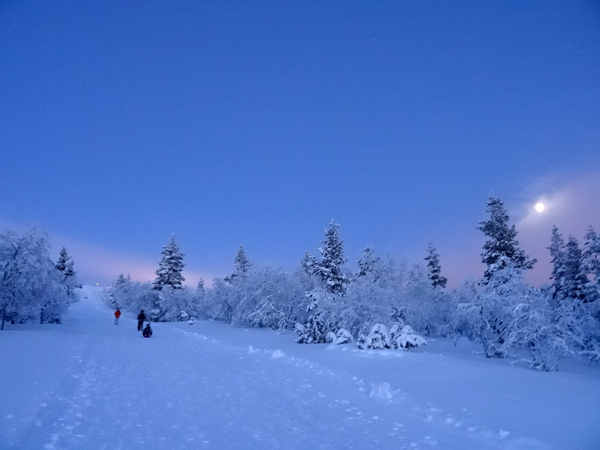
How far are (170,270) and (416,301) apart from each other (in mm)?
36395

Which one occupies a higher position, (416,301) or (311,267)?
(311,267)

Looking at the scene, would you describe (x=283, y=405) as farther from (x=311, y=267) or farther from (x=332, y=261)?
(x=311, y=267)

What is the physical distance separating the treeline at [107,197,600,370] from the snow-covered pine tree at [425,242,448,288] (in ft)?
0.43

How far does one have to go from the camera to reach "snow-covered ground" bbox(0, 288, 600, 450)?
18.5ft

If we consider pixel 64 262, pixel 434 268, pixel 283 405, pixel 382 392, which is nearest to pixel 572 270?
pixel 434 268

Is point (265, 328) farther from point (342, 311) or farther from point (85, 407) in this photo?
point (85, 407)

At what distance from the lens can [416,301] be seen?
31.1 metres

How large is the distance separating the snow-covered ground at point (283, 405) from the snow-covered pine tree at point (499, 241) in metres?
17.5

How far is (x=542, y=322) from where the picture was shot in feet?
45.6

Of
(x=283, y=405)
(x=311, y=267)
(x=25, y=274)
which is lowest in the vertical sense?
(x=283, y=405)

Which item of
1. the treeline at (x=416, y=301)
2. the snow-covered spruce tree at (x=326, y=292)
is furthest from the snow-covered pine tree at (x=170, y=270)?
the snow-covered spruce tree at (x=326, y=292)

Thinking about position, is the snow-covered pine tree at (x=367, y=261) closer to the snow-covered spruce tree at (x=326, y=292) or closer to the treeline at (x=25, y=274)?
the snow-covered spruce tree at (x=326, y=292)

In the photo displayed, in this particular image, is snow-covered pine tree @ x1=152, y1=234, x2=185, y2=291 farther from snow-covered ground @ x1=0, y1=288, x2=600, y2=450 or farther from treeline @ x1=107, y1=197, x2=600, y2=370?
snow-covered ground @ x1=0, y1=288, x2=600, y2=450

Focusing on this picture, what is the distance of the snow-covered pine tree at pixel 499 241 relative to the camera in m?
28.2
